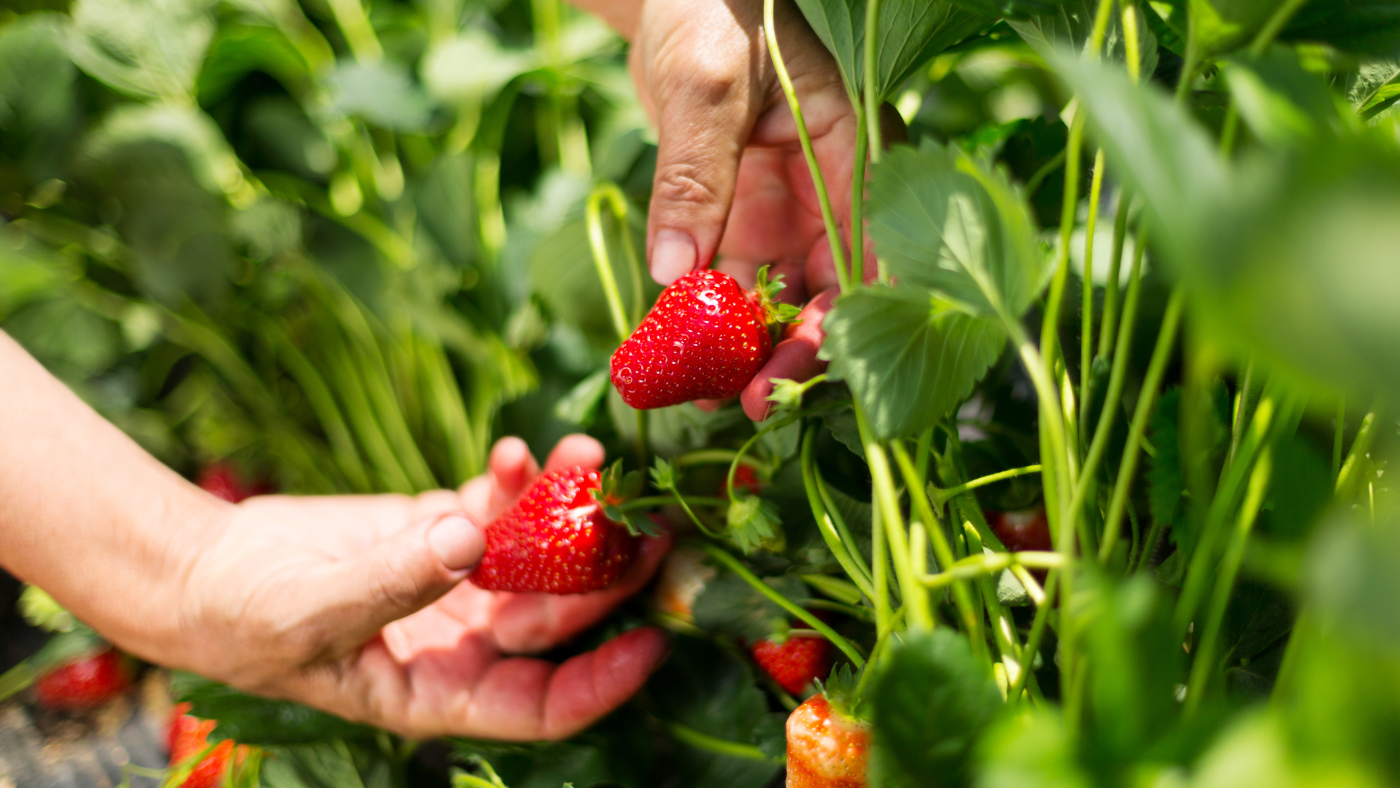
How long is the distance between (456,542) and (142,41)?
22.6 inches

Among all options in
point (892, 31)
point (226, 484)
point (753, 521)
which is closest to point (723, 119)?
point (892, 31)

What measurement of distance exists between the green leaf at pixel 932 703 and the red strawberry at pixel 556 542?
0.83 feet

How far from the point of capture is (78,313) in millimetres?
746

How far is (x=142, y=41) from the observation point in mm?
673

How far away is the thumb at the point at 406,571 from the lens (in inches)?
17.2

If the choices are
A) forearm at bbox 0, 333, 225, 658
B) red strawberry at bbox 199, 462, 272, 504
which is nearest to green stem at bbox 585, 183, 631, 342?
forearm at bbox 0, 333, 225, 658

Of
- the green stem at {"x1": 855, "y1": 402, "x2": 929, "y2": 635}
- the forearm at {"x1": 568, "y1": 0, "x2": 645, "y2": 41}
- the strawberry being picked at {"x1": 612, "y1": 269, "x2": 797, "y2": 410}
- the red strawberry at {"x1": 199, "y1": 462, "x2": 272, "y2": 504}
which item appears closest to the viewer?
the green stem at {"x1": 855, "y1": 402, "x2": 929, "y2": 635}

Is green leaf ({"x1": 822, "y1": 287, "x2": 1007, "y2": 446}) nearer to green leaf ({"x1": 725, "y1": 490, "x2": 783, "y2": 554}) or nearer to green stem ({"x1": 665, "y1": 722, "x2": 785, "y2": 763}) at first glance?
green leaf ({"x1": 725, "y1": 490, "x2": 783, "y2": 554})

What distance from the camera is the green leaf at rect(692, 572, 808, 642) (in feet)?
1.55

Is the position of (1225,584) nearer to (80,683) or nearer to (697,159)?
(697,159)

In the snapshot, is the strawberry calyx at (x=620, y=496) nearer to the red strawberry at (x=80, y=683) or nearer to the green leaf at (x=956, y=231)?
the green leaf at (x=956, y=231)

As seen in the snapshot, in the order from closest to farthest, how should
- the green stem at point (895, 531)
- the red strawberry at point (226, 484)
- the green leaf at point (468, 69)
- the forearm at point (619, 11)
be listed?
the green stem at point (895, 531)
the forearm at point (619, 11)
the green leaf at point (468, 69)
the red strawberry at point (226, 484)

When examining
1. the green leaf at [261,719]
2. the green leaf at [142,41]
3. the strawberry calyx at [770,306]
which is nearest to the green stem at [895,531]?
the strawberry calyx at [770,306]

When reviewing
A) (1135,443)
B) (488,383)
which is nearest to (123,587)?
(488,383)
